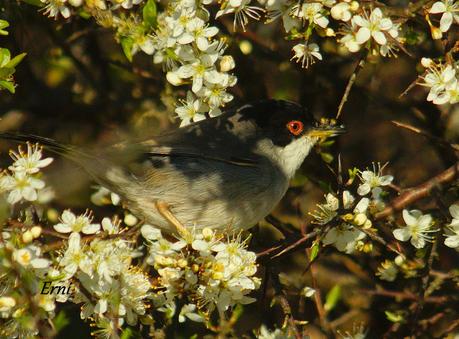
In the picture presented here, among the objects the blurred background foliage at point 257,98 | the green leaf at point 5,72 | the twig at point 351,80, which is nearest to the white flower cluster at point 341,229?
the twig at point 351,80

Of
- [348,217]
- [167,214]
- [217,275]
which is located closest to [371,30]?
[348,217]

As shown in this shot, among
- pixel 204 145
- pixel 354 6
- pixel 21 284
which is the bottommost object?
pixel 204 145

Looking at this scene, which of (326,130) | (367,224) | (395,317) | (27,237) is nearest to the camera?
(27,237)

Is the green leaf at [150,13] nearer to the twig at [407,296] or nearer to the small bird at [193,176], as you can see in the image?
the small bird at [193,176]

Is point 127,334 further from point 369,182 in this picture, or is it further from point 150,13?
point 150,13

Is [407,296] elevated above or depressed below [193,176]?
below
